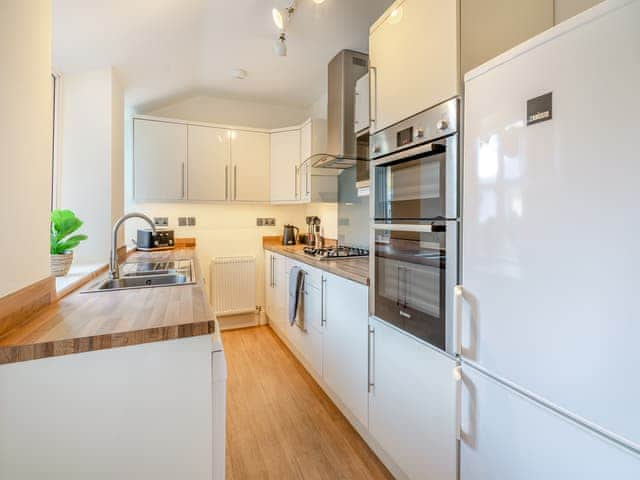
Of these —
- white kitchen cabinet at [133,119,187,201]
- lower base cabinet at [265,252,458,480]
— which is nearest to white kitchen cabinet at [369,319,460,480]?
lower base cabinet at [265,252,458,480]

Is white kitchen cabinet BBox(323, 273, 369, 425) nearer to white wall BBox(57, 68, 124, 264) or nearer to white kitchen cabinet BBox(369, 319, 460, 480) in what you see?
white kitchen cabinet BBox(369, 319, 460, 480)

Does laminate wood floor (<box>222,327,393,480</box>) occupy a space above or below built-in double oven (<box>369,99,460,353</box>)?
below

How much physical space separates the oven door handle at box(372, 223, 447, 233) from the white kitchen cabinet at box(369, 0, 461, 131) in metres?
0.47

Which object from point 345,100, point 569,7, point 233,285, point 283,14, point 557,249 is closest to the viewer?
point 557,249

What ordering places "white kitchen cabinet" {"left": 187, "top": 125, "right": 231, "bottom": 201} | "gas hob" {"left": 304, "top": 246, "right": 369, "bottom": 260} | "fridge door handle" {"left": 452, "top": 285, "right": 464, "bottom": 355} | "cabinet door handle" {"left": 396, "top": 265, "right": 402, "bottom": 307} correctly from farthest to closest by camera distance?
"white kitchen cabinet" {"left": 187, "top": 125, "right": 231, "bottom": 201} → "gas hob" {"left": 304, "top": 246, "right": 369, "bottom": 260} → "cabinet door handle" {"left": 396, "top": 265, "right": 402, "bottom": 307} → "fridge door handle" {"left": 452, "top": 285, "right": 464, "bottom": 355}

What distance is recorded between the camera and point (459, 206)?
110 centimetres

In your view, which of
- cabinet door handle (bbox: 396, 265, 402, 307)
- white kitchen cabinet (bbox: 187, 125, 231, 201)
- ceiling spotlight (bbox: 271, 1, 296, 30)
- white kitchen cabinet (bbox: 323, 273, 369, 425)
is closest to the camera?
cabinet door handle (bbox: 396, 265, 402, 307)

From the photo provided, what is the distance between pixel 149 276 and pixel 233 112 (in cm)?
239

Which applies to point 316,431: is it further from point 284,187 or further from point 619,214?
point 284,187

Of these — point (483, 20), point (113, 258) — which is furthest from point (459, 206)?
point (113, 258)

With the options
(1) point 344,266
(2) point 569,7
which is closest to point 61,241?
(1) point 344,266

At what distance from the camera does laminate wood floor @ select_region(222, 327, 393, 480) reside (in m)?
1.55

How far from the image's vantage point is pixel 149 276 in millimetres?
1852

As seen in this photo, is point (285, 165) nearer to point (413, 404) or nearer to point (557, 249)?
point (413, 404)
